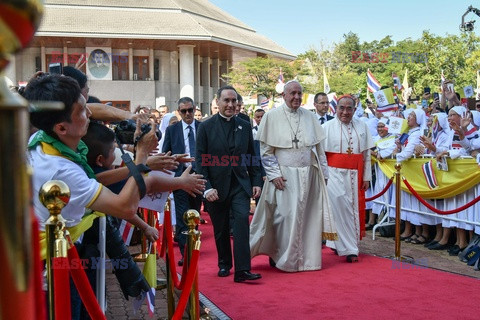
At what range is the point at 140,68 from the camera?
127ft

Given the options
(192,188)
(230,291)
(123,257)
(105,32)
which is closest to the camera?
(192,188)

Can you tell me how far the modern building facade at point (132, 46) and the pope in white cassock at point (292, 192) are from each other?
2894cm

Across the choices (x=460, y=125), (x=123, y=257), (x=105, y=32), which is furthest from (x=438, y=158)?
(x=105, y=32)

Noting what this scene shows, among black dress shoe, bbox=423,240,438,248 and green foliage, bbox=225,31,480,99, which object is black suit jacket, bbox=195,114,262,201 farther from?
green foliage, bbox=225,31,480,99

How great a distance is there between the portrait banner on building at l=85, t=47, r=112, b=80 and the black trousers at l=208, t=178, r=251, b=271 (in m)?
32.0

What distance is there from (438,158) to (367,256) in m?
1.57

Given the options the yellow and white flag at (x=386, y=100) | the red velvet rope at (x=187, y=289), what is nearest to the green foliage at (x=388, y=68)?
the yellow and white flag at (x=386, y=100)

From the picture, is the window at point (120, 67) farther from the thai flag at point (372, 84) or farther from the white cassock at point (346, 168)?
the white cassock at point (346, 168)

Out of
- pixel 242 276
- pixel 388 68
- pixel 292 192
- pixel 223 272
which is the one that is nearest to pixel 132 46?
pixel 388 68

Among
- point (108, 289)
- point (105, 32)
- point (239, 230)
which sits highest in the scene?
point (105, 32)

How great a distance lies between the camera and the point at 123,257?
3660 millimetres

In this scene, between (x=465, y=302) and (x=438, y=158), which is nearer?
(x=465, y=302)

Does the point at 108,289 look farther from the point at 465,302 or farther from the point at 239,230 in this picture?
the point at 465,302

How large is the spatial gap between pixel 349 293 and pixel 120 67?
34.5 m
